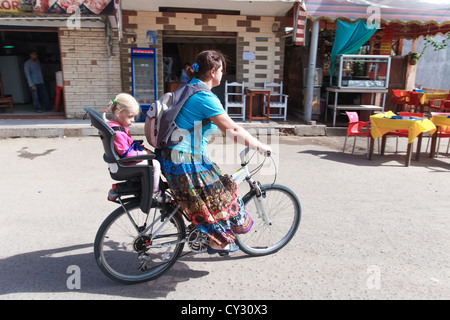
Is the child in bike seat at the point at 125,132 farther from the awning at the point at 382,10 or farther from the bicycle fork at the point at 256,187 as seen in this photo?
the awning at the point at 382,10

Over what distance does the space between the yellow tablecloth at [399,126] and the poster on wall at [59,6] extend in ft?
23.6

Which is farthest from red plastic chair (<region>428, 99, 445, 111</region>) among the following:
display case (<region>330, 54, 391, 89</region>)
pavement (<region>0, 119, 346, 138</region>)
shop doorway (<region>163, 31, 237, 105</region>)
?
shop doorway (<region>163, 31, 237, 105</region>)

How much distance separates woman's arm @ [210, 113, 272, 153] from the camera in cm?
271

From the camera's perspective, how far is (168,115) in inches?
107

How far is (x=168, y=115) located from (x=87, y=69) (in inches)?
339

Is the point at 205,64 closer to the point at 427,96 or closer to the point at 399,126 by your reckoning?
the point at 399,126

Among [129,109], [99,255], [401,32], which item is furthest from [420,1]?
[99,255]

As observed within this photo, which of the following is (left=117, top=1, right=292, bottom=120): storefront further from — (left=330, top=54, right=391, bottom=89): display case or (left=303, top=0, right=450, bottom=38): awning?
Answer: (left=330, top=54, right=391, bottom=89): display case

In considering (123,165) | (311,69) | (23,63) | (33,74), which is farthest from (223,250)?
(23,63)

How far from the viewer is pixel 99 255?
9.34 feet

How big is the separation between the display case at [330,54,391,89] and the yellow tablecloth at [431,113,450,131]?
3.24 meters

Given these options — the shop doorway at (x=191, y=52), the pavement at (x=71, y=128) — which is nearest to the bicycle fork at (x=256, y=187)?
the pavement at (x=71, y=128)

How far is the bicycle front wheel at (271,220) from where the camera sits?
11.1ft
